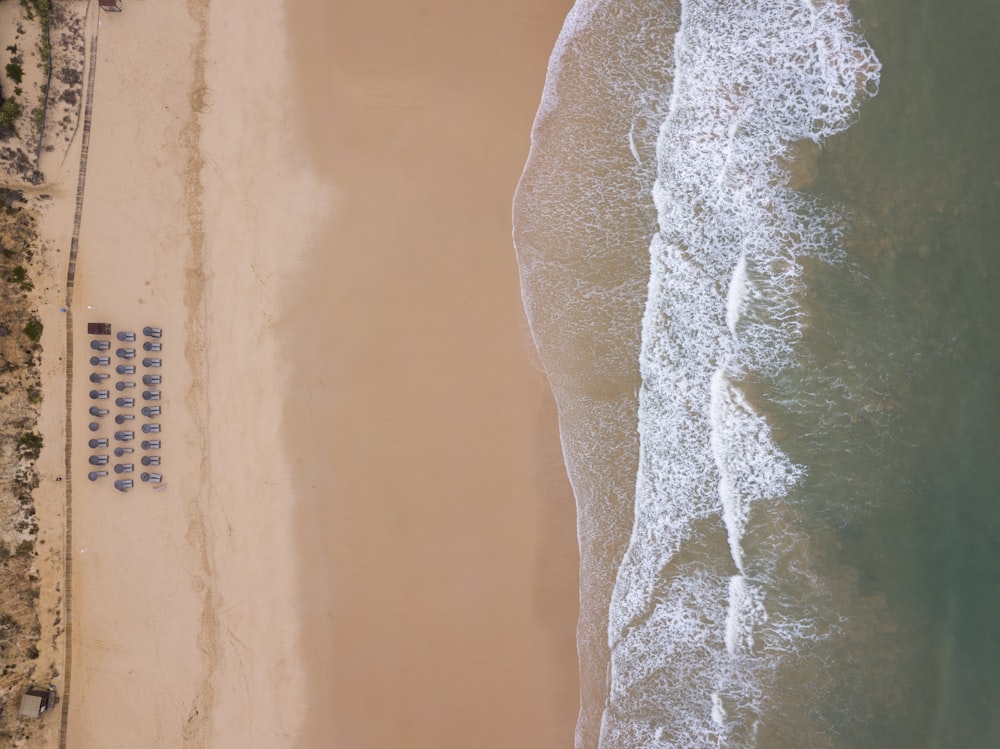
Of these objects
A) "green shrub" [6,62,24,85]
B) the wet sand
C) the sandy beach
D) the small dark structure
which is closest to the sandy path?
the sandy beach

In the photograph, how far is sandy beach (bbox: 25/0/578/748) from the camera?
10195 millimetres

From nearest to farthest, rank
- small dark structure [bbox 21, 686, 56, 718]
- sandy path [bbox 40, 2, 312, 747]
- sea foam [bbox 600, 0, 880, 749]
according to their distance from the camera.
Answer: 1. sea foam [bbox 600, 0, 880, 749]
2. small dark structure [bbox 21, 686, 56, 718]
3. sandy path [bbox 40, 2, 312, 747]

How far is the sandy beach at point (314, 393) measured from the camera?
33.4 feet

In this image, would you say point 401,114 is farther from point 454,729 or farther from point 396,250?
point 454,729

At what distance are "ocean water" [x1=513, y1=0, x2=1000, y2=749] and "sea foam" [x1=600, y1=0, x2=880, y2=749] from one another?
36 millimetres

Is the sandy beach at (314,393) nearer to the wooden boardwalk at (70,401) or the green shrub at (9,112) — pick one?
the wooden boardwalk at (70,401)

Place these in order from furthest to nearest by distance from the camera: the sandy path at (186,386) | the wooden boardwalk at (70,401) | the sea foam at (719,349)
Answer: the wooden boardwalk at (70,401), the sandy path at (186,386), the sea foam at (719,349)

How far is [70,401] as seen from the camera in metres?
10.5

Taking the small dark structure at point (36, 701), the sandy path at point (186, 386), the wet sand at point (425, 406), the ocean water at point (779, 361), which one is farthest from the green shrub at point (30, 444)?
the ocean water at point (779, 361)

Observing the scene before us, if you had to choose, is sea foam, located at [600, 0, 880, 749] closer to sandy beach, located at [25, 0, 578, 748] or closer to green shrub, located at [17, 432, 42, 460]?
sandy beach, located at [25, 0, 578, 748]

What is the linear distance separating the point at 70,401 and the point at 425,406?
5.87 m

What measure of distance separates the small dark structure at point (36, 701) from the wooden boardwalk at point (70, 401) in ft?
0.61

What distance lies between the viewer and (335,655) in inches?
403

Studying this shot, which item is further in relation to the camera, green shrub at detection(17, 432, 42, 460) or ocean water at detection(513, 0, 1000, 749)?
green shrub at detection(17, 432, 42, 460)
